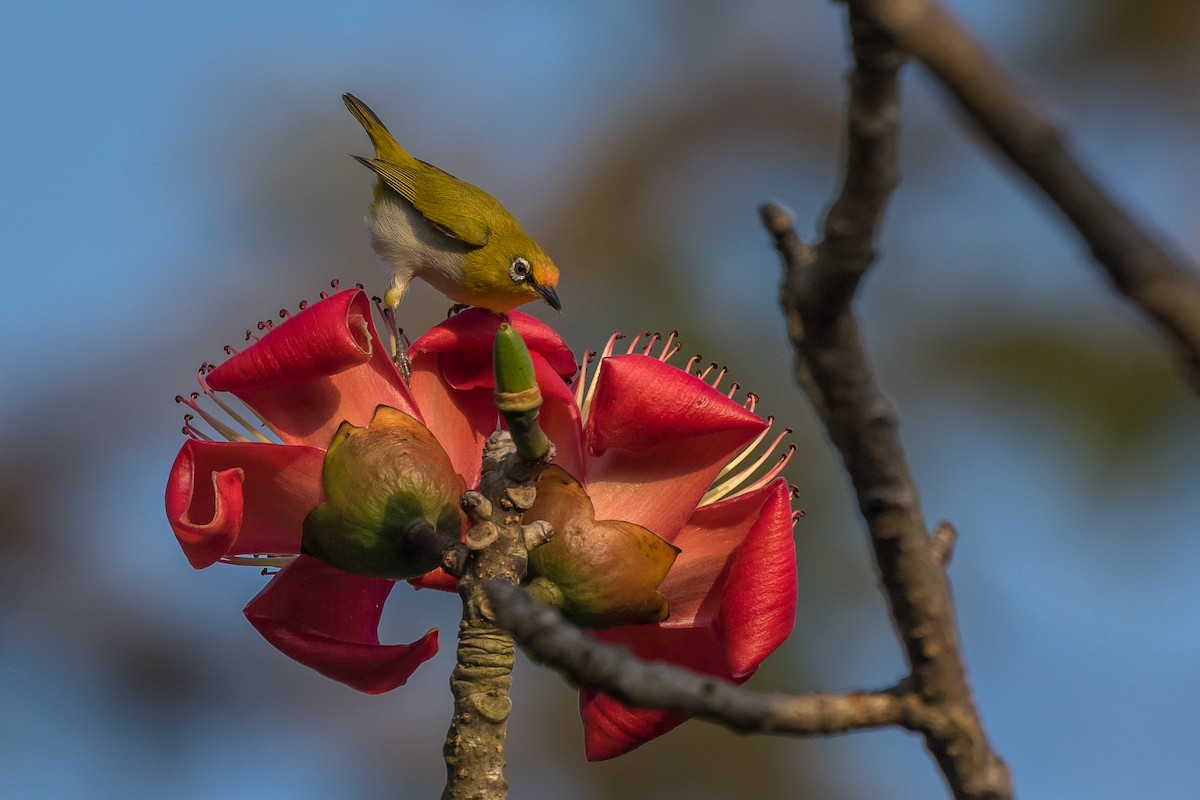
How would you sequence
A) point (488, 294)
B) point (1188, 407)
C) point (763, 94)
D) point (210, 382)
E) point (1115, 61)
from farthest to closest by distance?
point (763, 94) → point (1115, 61) → point (1188, 407) → point (488, 294) → point (210, 382)

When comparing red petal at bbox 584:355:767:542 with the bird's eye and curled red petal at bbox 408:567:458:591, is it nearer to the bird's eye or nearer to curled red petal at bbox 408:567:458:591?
curled red petal at bbox 408:567:458:591

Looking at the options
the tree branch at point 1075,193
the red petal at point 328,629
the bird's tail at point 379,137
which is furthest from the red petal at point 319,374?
the bird's tail at point 379,137

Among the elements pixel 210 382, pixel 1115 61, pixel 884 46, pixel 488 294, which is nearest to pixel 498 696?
pixel 210 382

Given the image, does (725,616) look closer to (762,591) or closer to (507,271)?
(762,591)

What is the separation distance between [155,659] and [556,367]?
18.5 feet

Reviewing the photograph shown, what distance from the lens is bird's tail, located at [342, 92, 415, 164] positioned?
5.15 meters

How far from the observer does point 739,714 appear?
3.08 feet

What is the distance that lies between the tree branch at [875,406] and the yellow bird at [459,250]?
127 inches

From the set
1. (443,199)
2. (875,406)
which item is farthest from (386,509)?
(443,199)

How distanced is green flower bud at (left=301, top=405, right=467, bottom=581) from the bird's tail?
354 cm

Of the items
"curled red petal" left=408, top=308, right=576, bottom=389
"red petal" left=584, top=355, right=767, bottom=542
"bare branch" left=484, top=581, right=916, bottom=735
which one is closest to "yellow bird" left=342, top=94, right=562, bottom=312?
"curled red petal" left=408, top=308, right=576, bottom=389

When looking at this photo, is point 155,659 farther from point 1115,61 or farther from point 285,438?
point 1115,61

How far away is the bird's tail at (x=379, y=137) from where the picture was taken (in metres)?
5.15

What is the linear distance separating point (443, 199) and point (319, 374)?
2826 mm
